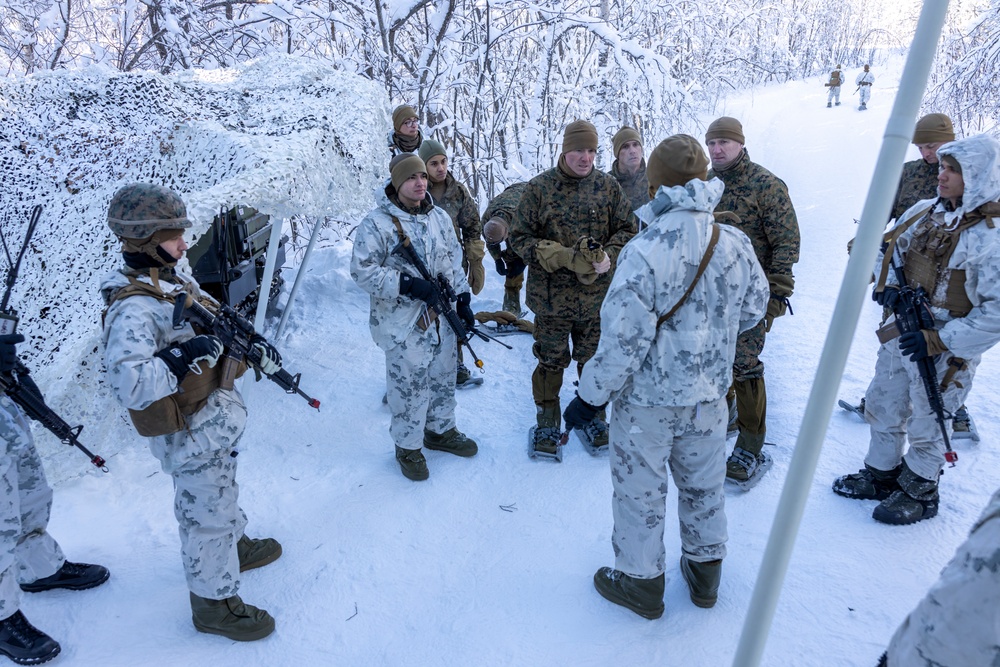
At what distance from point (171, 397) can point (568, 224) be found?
2351 mm

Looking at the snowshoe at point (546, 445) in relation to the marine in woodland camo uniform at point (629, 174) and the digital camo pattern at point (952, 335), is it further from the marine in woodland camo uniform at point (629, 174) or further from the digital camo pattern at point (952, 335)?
the marine in woodland camo uniform at point (629, 174)

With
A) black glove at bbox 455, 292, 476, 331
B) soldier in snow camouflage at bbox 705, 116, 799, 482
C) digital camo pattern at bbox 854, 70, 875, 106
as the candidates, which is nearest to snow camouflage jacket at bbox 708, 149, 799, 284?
soldier in snow camouflage at bbox 705, 116, 799, 482

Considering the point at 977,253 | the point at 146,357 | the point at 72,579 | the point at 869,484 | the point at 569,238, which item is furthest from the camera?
the point at 569,238

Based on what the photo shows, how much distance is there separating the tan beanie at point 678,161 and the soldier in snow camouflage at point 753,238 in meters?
1.22

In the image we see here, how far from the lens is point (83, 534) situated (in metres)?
3.19

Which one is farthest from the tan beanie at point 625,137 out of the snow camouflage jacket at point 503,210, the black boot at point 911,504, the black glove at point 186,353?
the black glove at point 186,353

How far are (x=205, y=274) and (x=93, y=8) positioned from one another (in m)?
5.38

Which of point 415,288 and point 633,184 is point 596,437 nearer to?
point 415,288

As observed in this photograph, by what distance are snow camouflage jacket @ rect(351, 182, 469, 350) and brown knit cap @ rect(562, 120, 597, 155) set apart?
873mm

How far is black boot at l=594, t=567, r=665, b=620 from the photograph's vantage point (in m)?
2.55

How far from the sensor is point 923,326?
283 centimetres

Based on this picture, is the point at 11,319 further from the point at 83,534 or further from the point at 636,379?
the point at 636,379

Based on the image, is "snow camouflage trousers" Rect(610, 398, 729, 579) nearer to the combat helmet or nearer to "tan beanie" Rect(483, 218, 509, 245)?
the combat helmet

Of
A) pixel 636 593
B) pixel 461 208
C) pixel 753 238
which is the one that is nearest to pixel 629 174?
pixel 461 208
